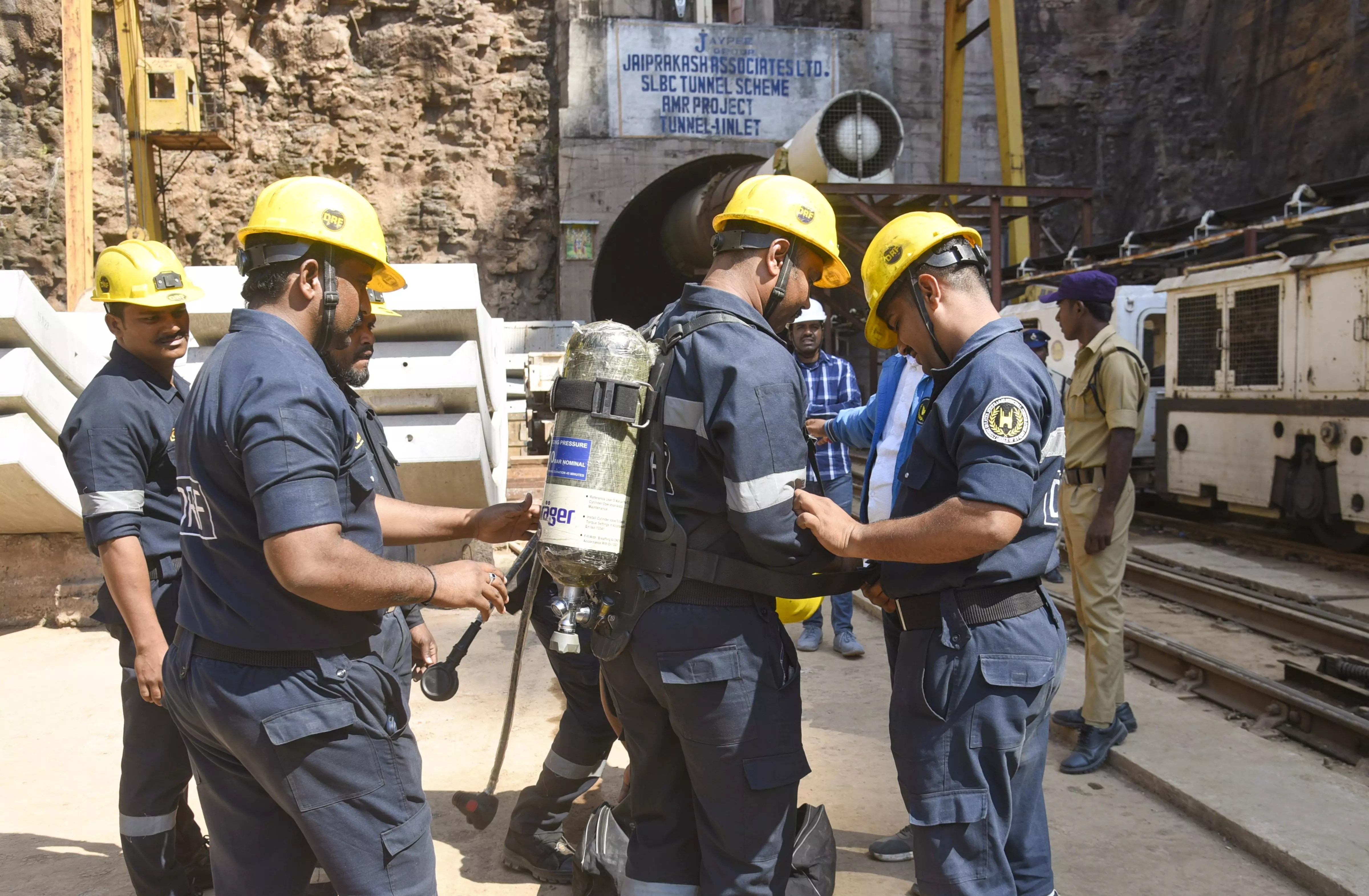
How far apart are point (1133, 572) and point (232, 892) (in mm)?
8221

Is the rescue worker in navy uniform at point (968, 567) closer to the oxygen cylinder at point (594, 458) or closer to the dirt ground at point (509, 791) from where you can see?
the oxygen cylinder at point (594, 458)

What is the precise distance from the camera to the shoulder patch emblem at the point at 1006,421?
2.47 metres

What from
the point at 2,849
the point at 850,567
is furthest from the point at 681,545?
the point at 2,849

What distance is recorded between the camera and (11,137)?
17141 millimetres

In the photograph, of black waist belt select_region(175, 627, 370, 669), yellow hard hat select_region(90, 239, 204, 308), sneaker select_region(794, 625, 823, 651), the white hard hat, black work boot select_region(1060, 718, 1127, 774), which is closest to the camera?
black waist belt select_region(175, 627, 370, 669)

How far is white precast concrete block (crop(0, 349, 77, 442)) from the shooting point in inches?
237

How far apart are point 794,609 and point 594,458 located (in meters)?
0.72

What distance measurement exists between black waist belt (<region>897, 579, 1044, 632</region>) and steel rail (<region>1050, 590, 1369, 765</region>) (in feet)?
9.32

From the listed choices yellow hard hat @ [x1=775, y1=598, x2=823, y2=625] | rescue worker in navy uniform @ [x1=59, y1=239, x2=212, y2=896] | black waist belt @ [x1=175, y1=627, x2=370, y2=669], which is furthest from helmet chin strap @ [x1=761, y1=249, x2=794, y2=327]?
rescue worker in navy uniform @ [x1=59, y1=239, x2=212, y2=896]

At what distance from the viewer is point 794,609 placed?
2.85 meters

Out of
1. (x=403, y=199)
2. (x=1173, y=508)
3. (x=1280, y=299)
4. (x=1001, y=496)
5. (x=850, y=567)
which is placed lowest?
(x=1173, y=508)

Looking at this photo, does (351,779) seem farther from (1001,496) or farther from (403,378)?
(403,378)

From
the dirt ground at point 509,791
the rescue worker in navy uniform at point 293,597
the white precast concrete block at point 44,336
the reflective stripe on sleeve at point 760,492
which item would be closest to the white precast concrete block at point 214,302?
the white precast concrete block at point 44,336

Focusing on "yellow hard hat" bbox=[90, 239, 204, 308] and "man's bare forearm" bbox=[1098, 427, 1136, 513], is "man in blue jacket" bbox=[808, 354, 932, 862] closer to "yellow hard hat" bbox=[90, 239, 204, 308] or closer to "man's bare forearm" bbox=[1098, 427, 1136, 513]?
"man's bare forearm" bbox=[1098, 427, 1136, 513]
